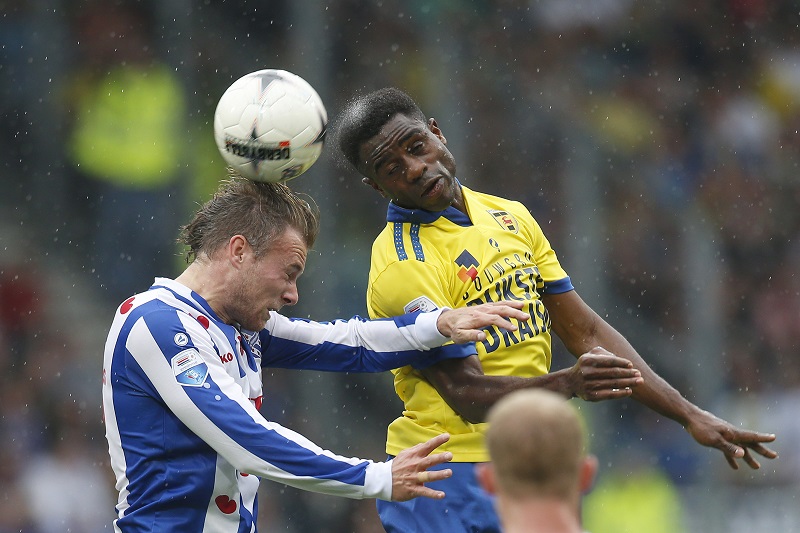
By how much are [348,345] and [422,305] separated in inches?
15.8

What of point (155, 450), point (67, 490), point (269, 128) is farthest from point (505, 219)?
point (67, 490)

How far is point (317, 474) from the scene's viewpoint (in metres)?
3.89

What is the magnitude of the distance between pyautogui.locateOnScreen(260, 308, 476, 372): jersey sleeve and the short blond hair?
77.1 inches

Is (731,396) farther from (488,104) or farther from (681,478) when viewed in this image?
(488,104)

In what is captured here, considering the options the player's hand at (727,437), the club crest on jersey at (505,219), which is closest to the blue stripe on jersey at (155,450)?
the club crest on jersey at (505,219)

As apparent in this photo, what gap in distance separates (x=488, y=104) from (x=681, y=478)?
3497mm

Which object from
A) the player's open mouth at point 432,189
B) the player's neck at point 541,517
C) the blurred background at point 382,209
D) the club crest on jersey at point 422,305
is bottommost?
the blurred background at point 382,209

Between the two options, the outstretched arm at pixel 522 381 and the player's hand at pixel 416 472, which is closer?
the player's hand at pixel 416 472

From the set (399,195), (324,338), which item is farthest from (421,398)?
(399,195)

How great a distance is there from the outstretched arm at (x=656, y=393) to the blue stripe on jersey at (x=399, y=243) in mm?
739

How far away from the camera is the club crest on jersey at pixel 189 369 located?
3934 millimetres

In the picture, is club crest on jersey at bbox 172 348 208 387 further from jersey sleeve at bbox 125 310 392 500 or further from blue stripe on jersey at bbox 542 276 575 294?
blue stripe on jersey at bbox 542 276 575 294

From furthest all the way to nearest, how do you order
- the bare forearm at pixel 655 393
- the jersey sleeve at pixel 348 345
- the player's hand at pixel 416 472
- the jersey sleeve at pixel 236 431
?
the bare forearm at pixel 655 393 < the jersey sleeve at pixel 348 345 < the jersey sleeve at pixel 236 431 < the player's hand at pixel 416 472

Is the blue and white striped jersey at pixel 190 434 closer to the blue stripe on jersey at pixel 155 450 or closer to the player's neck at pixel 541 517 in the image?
the blue stripe on jersey at pixel 155 450
